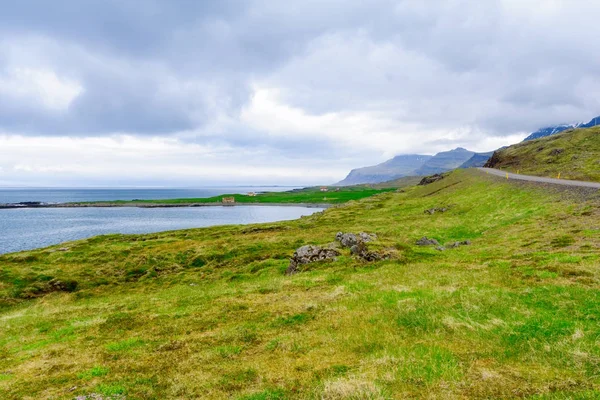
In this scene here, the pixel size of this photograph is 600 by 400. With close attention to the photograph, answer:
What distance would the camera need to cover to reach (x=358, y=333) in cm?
1487

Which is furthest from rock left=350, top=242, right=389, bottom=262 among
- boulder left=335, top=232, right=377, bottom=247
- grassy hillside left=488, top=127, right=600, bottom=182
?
grassy hillside left=488, top=127, right=600, bottom=182

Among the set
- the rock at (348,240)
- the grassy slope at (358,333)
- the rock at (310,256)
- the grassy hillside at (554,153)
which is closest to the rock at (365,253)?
the grassy slope at (358,333)

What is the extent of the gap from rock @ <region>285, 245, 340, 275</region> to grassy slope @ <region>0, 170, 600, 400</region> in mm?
2565

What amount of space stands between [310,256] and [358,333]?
70.0 feet

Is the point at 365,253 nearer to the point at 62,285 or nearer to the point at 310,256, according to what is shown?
the point at 310,256

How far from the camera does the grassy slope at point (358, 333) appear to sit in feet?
34.7

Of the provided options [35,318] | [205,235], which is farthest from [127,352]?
[205,235]

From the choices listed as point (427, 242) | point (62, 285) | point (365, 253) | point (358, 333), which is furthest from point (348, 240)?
point (62, 285)

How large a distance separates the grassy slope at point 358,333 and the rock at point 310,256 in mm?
2565

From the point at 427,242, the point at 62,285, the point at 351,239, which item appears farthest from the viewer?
the point at 427,242

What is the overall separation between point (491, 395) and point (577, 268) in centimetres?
1579

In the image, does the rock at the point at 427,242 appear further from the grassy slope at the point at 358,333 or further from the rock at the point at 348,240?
the rock at the point at 348,240

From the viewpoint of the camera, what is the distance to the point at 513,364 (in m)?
10.9

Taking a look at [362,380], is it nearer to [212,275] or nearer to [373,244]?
[373,244]
